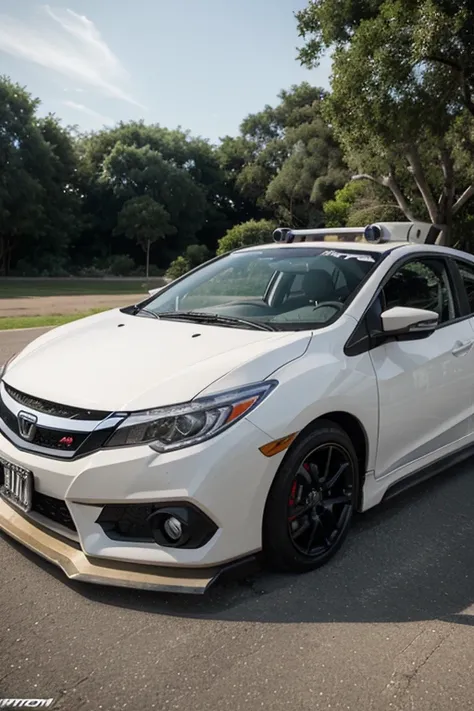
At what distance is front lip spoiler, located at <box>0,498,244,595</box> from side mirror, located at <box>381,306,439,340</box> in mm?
1487

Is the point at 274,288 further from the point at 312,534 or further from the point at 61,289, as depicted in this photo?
the point at 61,289

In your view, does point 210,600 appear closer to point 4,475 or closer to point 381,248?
point 4,475

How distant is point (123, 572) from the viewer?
2600mm

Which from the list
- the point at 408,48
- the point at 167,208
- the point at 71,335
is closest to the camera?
the point at 71,335

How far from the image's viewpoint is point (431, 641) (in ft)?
8.29

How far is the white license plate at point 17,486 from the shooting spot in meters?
2.79

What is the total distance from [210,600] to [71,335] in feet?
5.58

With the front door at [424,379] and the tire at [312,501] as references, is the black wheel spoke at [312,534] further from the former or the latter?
the front door at [424,379]

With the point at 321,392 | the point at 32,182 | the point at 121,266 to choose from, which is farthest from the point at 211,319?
the point at 121,266

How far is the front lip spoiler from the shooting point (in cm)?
254

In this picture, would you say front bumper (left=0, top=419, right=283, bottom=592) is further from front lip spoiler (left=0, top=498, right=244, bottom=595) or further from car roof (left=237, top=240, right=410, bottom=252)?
car roof (left=237, top=240, right=410, bottom=252)

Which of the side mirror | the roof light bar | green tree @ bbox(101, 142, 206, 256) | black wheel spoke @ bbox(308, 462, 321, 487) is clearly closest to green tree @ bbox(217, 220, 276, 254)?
green tree @ bbox(101, 142, 206, 256)

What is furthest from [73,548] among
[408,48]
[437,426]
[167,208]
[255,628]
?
[167,208]

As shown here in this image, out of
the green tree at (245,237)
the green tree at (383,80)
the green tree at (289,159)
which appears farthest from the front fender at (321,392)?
the green tree at (289,159)
